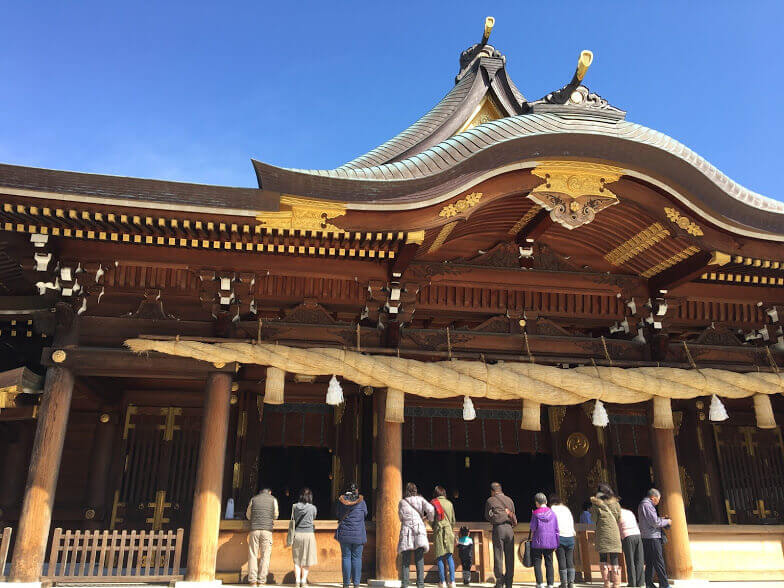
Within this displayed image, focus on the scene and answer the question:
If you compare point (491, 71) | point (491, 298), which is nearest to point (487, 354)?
point (491, 298)

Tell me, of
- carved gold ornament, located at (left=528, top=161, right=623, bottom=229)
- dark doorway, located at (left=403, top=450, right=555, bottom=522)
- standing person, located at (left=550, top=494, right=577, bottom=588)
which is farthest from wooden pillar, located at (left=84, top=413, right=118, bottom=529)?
carved gold ornament, located at (left=528, top=161, right=623, bottom=229)

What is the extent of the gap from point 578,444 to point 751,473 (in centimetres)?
297

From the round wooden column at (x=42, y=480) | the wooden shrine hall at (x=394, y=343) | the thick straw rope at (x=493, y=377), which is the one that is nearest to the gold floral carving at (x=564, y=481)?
the wooden shrine hall at (x=394, y=343)

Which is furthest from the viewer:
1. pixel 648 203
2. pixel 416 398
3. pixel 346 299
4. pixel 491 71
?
pixel 491 71

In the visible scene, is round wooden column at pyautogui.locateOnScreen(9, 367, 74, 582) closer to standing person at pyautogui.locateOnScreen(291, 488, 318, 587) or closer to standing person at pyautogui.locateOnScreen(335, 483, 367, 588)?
standing person at pyautogui.locateOnScreen(291, 488, 318, 587)

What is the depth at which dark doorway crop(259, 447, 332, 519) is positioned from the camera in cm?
991

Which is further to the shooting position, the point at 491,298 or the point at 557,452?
the point at 557,452

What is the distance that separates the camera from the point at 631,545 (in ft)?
23.5

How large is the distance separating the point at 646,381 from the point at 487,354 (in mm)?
2154

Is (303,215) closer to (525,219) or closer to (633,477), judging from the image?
(525,219)

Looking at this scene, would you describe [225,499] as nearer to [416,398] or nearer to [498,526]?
[416,398]

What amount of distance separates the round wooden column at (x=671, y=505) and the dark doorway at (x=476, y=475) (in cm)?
224

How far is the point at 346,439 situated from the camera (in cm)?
987

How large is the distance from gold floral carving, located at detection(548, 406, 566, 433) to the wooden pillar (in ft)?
22.7
